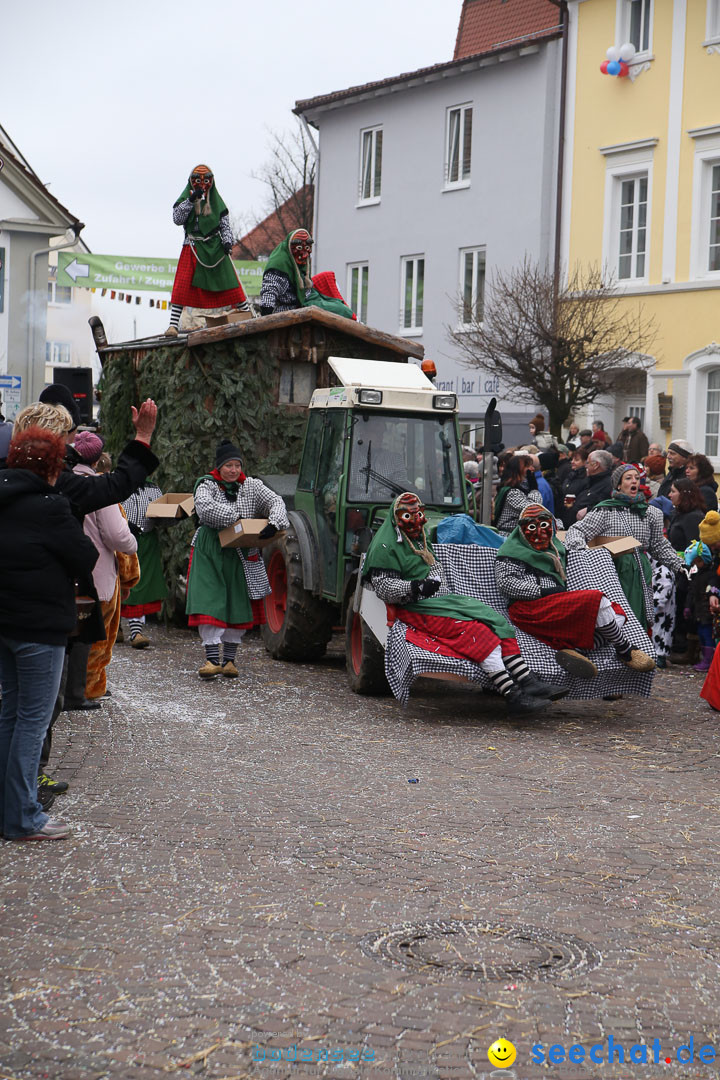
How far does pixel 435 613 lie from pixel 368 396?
265 centimetres

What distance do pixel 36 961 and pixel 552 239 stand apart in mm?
24493

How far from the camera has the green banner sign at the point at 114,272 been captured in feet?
107

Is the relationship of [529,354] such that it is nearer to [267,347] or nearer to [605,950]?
[267,347]

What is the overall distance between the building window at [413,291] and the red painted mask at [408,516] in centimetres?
2181

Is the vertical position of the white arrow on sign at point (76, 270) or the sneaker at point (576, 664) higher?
the white arrow on sign at point (76, 270)

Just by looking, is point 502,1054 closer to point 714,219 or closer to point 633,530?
Result: point 633,530

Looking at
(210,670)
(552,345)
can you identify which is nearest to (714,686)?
(210,670)

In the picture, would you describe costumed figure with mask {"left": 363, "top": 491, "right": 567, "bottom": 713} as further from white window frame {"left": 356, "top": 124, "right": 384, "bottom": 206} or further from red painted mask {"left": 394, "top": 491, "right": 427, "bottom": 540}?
white window frame {"left": 356, "top": 124, "right": 384, "bottom": 206}

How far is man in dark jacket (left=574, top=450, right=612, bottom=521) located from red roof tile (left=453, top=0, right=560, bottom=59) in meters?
16.1

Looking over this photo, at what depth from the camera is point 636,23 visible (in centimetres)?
2600

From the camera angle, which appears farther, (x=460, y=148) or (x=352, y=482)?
(x=460, y=148)

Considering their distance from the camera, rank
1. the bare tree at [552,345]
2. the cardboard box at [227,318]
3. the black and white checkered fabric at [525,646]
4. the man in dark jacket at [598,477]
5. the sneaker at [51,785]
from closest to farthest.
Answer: the sneaker at [51,785]
the black and white checkered fabric at [525,646]
the man in dark jacket at [598,477]
the cardboard box at [227,318]
the bare tree at [552,345]

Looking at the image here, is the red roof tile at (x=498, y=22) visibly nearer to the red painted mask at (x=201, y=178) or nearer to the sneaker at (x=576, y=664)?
the red painted mask at (x=201, y=178)

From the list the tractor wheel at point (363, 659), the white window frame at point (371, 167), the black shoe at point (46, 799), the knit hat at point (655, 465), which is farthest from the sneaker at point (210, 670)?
the white window frame at point (371, 167)
